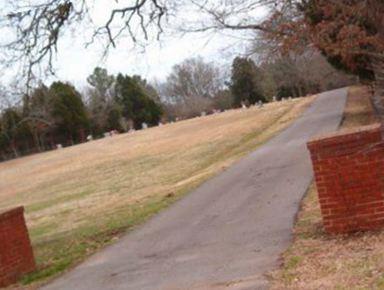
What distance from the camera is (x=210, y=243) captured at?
10.1 m

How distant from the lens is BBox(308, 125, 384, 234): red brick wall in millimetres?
8562

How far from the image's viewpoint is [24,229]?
11.4 metres

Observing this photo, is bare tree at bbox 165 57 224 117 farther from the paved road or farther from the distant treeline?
the paved road

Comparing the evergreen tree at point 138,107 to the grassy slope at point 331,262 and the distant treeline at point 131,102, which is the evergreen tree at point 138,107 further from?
the grassy slope at point 331,262

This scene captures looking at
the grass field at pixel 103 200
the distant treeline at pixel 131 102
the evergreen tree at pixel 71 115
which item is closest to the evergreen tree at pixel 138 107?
the distant treeline at pixel 131 102

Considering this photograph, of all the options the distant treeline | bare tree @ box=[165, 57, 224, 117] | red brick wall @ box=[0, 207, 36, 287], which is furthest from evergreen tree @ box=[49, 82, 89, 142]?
red brick wall @ box=[0, 207, 36, 287]

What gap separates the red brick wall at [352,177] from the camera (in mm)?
8562

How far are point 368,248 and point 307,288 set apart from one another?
4.68ft

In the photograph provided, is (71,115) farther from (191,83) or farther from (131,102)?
(191,83)

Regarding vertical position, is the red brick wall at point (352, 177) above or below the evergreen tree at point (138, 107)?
below

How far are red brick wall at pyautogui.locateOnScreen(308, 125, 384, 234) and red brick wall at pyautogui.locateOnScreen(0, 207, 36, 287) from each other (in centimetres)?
506

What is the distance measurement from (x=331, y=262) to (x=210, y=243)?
2.81 m

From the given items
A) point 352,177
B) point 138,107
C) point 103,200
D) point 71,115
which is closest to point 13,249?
point 352,177

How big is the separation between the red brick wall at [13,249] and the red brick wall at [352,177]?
5.06 m
